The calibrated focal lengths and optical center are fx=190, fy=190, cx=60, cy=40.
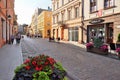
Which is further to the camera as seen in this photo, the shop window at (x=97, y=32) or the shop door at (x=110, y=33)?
the shop window at (x=97, y=32)

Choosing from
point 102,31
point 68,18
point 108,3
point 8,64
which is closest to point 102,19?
point 102,31

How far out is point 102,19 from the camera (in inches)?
836

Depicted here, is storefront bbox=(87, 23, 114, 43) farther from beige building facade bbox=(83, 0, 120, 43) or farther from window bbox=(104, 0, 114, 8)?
window bbox=(104, 0, 114, 8)

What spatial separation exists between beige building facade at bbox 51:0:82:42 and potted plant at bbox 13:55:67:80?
24.9m

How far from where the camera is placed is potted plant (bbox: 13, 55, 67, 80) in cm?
306

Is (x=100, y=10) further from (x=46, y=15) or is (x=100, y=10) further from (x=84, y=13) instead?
(x=46, y=15)

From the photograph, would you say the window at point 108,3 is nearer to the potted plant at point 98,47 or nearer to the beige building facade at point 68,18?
the potted plant at point 98,47

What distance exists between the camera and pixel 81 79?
662cm

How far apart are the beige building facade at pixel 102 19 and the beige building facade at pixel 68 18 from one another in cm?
261

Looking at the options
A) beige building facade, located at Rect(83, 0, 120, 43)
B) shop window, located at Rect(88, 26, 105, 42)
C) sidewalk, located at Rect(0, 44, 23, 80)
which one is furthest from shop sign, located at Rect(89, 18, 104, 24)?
sidewalk, located at Rect(0, 44, 23, 80)

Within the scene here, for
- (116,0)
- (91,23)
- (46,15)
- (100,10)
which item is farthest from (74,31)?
(46,15)

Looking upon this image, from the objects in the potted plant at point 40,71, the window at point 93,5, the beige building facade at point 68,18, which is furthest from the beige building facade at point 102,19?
the potted plant at point 40,71

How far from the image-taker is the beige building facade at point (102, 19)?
19.1 meters

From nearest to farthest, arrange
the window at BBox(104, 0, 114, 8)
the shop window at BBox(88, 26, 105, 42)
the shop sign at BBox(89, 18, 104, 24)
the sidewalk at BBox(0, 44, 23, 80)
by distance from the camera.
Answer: the sidewalk at BBox(0, 44, 23, 80), the window at BBox(104, 0, 114, 8), the shop sign at BBox(89, 18, 104, 24), the shop window at BBox(88, 26, 105, 42)
